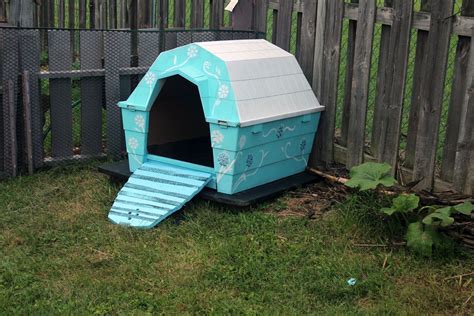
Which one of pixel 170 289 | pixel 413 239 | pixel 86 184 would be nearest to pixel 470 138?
pixel 413 239

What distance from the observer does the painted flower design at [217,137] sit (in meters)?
4.52

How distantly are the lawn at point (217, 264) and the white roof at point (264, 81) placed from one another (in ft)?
2.07

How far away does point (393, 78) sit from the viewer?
4723mm

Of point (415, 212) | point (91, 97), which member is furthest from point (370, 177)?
point (91, 97)

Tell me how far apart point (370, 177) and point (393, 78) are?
81cm

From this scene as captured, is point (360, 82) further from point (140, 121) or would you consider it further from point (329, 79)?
point (140, 121)

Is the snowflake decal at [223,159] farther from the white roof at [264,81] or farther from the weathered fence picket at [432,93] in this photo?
the weathered fence picket at [432,93]

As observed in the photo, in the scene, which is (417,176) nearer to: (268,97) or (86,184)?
(268,97)

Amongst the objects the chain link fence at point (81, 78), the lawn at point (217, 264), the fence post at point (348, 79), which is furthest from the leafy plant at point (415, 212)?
the chain link fence at point (81, 78)

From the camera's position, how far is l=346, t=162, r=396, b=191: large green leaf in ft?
13.8

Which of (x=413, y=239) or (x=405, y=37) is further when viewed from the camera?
(x=405, y=37)

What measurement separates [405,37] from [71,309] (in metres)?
2.71

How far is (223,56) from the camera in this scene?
15.3ft

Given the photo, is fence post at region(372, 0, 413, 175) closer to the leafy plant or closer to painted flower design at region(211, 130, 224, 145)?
the leafy plant
